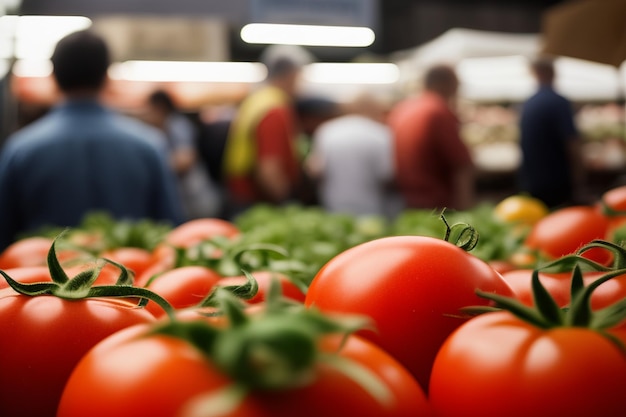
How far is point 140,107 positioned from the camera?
945cm

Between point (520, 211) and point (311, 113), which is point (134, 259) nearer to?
point (520, 211)

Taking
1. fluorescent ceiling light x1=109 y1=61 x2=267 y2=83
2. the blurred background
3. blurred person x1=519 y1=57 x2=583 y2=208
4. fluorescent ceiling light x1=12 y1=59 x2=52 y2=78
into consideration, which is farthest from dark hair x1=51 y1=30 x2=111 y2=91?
fluorescent ceiling light x1=12 y1=59 x2=52 y2=78

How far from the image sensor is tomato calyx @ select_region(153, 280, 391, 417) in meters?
0.39

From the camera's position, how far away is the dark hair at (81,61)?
2855 mm

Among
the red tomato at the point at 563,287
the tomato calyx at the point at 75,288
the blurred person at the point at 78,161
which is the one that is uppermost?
the tomato calyx at the point at 75,288

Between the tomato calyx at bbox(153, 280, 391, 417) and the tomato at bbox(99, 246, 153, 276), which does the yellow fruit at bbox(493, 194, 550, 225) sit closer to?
the tomato at bbox(99, 246, 153, 276)

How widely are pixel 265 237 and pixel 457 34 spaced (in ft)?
24.4

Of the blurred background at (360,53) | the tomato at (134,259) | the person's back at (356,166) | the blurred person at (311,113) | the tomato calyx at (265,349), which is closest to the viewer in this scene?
the tomato calyx at (265,349)

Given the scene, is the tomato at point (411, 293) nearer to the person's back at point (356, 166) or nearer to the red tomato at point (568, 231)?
the red tomato at point (568, 231)

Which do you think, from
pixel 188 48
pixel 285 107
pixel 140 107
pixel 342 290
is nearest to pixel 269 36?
pixel 188 48

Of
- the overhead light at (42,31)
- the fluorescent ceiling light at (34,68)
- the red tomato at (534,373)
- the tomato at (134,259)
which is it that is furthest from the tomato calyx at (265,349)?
the fluorescent ceiling light at (34,68)

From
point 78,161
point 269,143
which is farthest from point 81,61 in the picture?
point 269,143

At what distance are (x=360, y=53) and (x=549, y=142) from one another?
28.8ft

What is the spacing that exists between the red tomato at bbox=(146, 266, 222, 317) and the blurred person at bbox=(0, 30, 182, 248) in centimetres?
194
